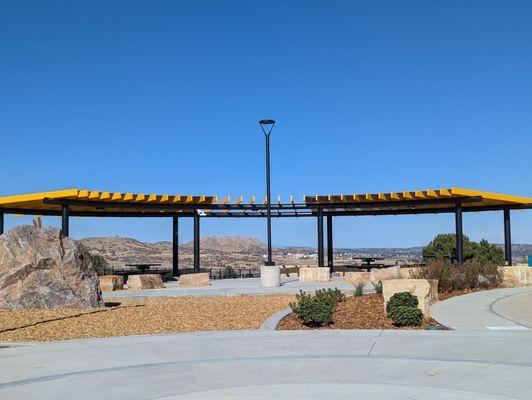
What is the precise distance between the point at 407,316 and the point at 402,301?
2.40ft

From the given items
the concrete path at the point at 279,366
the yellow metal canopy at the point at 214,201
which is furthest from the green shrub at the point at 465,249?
the concrete path at the point at 279,366

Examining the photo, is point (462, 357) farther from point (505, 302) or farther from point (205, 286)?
point (205, 286)

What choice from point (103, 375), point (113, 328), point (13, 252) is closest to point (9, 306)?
point (13, 252)

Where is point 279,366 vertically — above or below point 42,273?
below

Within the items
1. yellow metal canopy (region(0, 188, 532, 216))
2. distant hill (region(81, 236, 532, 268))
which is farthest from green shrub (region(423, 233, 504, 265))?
distant hill (region(81, 236, 532, 268))

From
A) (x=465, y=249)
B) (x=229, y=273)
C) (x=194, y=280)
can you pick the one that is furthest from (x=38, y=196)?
(x=465, y=249)

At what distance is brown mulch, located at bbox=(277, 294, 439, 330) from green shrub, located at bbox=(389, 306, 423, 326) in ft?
0.41

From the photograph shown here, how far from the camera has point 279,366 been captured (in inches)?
345

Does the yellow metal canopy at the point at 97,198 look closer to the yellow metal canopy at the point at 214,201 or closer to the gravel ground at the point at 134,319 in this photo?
the yellow metal canopy at the point at 214,201

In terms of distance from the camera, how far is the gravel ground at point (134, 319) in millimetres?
12695

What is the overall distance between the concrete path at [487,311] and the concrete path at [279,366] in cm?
126

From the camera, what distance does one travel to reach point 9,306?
53.6 feet

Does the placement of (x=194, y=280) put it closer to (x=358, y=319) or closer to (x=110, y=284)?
(x=110, y=284)

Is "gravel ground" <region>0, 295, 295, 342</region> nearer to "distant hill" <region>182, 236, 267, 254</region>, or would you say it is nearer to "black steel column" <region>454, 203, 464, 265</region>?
"black steel column" <region>454, 203, 464, 265</region>
